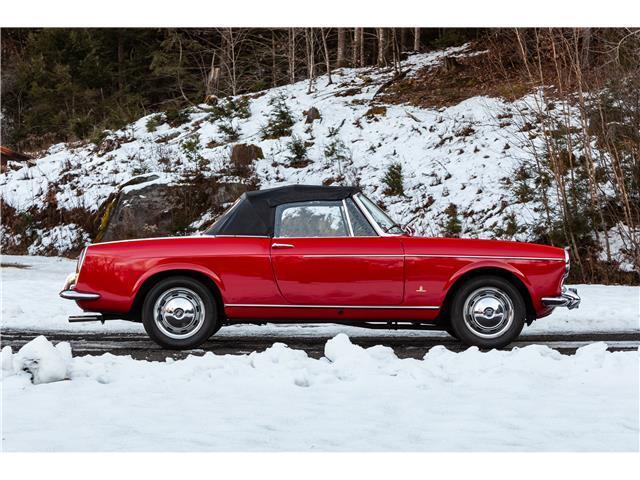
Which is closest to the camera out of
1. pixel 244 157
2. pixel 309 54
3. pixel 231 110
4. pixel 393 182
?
pixel 393 182

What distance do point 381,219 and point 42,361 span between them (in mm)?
3284

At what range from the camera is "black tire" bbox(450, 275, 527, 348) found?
705cm

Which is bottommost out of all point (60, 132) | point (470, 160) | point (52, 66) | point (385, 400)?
point (385, 400)

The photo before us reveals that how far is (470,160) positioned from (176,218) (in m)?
6.74

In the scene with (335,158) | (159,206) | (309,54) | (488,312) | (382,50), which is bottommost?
(488,312)

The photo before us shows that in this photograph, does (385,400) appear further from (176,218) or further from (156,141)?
(156,141)

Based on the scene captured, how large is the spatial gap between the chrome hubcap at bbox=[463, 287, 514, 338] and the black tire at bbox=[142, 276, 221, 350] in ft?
7.48

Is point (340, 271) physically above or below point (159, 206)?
below

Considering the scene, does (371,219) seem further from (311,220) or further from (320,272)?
(320,272)

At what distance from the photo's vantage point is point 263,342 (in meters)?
7.75

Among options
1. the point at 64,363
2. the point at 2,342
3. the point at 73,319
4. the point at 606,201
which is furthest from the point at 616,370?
the point at 606,201

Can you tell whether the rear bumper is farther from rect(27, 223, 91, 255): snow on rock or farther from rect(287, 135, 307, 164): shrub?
rect(287, 135, 307, 164): shrub

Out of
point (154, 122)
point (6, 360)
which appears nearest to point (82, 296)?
point (6, 360)

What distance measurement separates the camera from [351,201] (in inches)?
286
